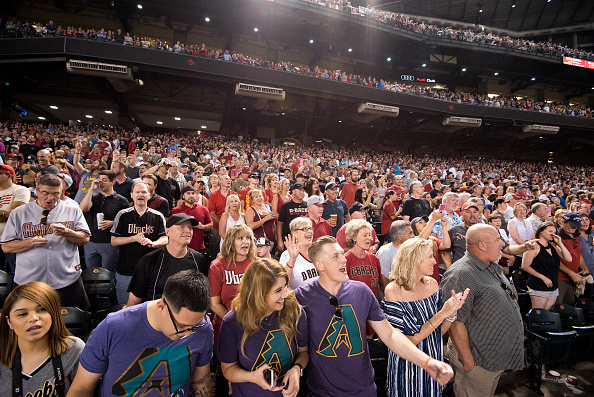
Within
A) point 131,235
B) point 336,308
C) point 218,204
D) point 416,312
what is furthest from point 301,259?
point 218,204

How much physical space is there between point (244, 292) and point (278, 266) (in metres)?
0.27

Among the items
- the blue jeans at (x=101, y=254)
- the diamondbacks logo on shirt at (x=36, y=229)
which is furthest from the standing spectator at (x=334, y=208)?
the diamondbacks logo on shirt at (x=36, y=229)

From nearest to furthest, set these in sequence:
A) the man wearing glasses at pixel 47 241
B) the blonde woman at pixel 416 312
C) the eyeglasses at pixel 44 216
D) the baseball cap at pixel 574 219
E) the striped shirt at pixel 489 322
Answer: the blonde woman at pixel 416 312
the striped shirt at pixel 489 322
the man wearing glasses at pixel 47 241
the eyeglasses at pixel 44 216
the baseball cap at pixel 574 219

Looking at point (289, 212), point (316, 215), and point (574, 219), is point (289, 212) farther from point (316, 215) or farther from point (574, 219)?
point (574, 219)

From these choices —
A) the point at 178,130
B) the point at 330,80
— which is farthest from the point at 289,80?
the point at 178,130

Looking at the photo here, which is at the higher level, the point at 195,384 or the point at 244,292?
the point at 244,292

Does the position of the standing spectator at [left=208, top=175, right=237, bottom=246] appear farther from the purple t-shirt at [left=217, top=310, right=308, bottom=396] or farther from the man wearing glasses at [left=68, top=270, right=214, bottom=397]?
the man wearing glasses at [left=68, top=270, right=214, bottom=397]

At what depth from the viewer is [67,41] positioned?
14.2 meters

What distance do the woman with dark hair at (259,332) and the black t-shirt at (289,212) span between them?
9.71 feet

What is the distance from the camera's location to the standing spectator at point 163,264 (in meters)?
2.62

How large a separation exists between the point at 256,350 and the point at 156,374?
1.87ft

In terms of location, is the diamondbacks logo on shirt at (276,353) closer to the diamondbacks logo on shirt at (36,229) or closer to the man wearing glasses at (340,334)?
the man wearing glasses at (340,334)

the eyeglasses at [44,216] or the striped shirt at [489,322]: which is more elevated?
the eyeglasses at [44,216]

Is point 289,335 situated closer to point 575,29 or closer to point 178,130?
point 178,130
